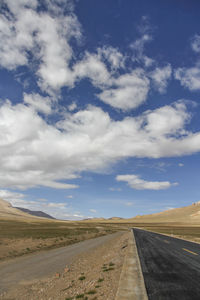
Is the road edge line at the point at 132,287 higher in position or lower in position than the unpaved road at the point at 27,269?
higher

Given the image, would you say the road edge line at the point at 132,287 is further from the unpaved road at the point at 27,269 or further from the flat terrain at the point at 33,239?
the flat terrain at the point at 33,239

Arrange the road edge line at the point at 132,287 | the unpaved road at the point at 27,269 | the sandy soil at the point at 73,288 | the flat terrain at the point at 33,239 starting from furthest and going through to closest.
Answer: the flat terrain at the point at 33,239
the unpaved road at the point at 27,269
the sandy soil at the point at 73,288
the road edge line at the point at 132,287

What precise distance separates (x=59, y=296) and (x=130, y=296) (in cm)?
671

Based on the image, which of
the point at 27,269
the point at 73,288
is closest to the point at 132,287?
the point at 73,288

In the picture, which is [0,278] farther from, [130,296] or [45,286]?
[130,296]

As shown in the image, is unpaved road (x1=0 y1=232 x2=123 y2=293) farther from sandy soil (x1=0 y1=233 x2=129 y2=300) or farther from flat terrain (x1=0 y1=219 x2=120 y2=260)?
flat terrain (x1=0 y1=219 x2=120 y2=260)

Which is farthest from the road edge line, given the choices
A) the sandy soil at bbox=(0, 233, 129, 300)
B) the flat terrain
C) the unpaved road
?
the flat terrain

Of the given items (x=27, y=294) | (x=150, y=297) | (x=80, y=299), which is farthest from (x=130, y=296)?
(x=27, y=294)

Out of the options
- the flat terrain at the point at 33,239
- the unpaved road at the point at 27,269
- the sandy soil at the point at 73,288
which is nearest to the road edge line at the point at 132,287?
the sandy soil at the point at 73,288

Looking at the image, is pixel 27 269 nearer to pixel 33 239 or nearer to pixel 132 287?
pixel 132 287

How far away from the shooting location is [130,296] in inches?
314

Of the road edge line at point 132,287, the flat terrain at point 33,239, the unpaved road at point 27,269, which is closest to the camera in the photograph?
the road edge line at point 132,287

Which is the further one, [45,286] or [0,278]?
[0,278]

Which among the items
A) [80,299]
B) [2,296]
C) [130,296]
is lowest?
[2,296]
